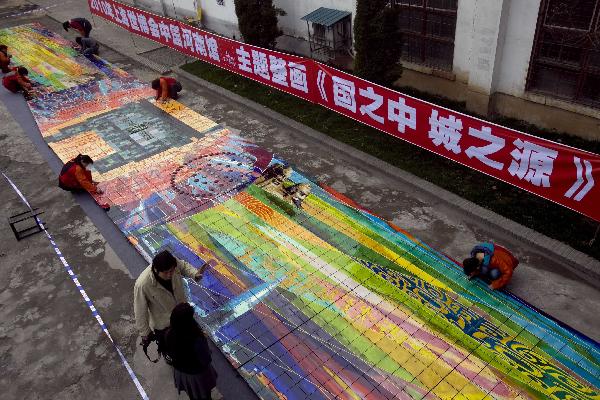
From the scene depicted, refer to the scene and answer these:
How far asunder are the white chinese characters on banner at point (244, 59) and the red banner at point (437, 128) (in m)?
0.03

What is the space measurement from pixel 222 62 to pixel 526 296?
11148 mm

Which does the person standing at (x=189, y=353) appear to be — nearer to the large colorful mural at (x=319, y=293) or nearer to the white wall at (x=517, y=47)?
the large colorful mural at (x=319, y=293)

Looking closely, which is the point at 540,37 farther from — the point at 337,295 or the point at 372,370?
the point at 372,370

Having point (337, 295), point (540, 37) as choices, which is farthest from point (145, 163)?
point (540, 37)

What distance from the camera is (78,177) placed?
984cm

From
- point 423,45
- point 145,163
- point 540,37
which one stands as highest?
point 540,37

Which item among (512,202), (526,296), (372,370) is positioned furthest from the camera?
(512,202)

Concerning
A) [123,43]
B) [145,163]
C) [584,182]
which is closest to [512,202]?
[584,182]

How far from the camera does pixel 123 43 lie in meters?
19.2

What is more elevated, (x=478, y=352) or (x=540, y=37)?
(x=540, y=37)

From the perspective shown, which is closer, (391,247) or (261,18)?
(391,247)

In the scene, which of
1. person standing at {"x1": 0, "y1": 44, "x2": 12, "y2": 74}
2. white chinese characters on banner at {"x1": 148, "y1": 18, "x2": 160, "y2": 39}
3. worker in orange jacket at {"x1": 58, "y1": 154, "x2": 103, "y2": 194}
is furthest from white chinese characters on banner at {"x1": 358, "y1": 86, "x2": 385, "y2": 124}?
person standing at {"x1": 0, "y1": 44, "x2": 12, "y2": 74}

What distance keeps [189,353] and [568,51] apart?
986 cm

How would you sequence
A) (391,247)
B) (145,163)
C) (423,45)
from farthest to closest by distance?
(423,45) → (145,163) → (391,247)
